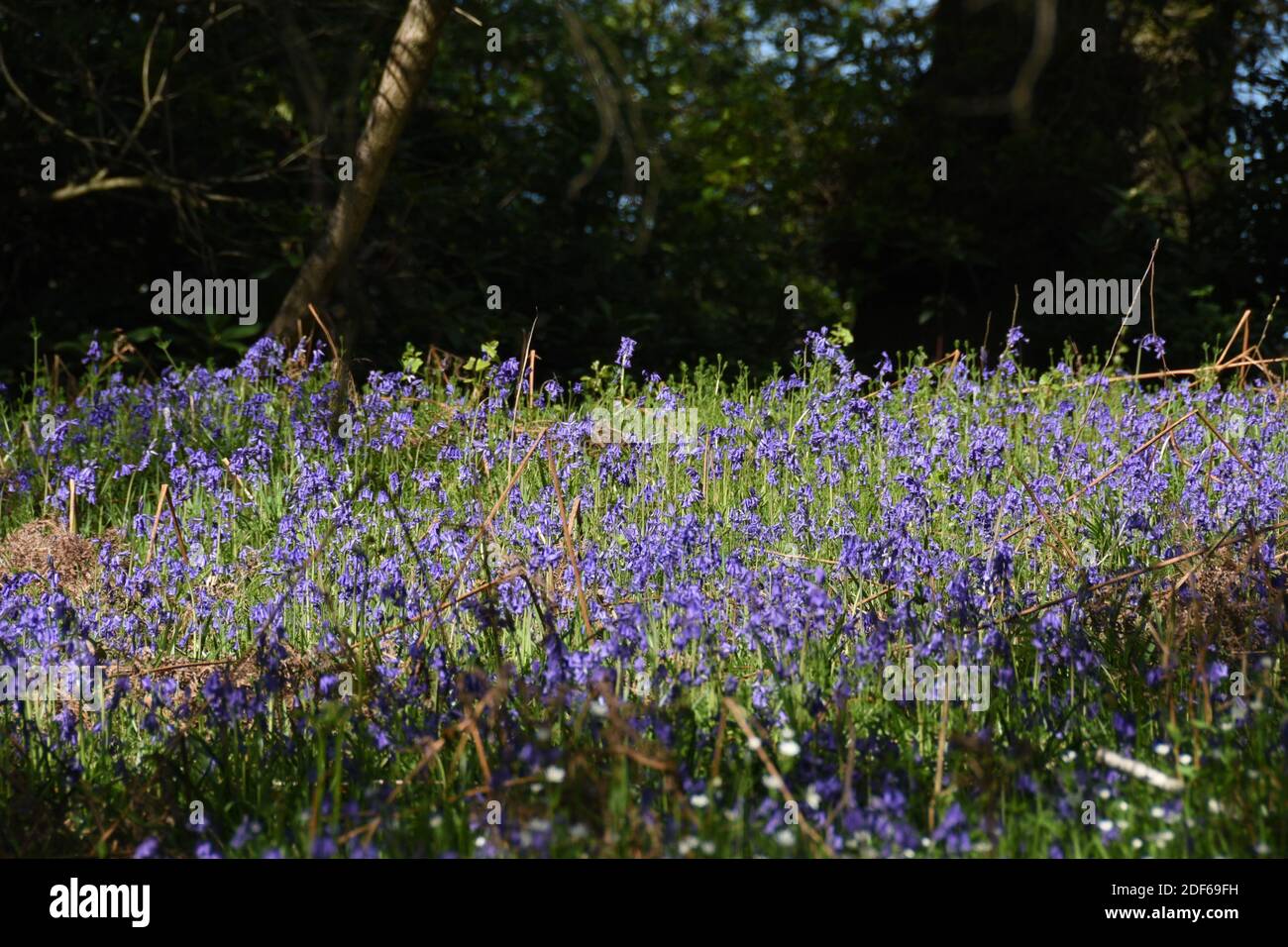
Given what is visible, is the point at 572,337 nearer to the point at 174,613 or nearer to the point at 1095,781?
the point at 174,613

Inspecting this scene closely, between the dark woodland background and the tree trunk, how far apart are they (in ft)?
2.91

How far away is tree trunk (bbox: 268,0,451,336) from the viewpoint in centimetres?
809

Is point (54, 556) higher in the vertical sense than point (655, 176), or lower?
lower

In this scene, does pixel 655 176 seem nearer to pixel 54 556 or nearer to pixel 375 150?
pixel 375 150

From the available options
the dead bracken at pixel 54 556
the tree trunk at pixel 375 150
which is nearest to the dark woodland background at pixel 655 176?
the tree trunk at pixel 375 150

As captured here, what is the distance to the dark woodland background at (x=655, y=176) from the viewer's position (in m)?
10.5

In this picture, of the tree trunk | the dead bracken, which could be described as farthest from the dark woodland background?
the dead bracken

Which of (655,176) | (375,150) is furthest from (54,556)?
(655,176)

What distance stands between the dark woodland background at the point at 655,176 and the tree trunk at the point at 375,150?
2.91 ft

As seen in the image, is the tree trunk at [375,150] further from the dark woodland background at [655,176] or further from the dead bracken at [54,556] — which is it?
the dead bracken at [54,556]

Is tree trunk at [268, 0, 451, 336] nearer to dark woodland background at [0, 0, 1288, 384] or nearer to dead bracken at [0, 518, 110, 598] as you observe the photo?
dark woodland background at [0, 0, 1288, 384]

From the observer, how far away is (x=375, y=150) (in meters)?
8.43

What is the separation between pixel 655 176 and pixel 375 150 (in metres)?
2.24
